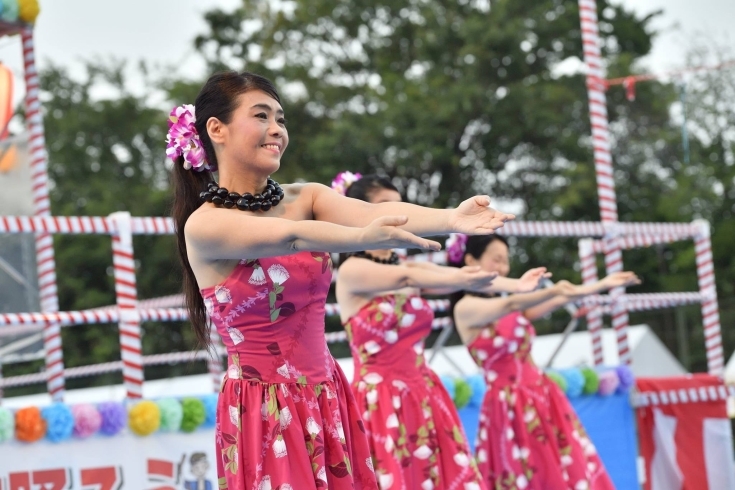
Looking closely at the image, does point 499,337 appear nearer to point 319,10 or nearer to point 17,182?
point 17,182

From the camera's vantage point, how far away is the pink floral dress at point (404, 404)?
3842 millimetres

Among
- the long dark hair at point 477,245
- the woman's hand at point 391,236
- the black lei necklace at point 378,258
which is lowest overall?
the woman's hand at point 391,236

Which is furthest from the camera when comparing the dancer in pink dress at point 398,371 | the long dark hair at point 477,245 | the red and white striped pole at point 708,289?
the red and white striped pole at point 708,289

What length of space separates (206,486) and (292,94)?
16.2 metres

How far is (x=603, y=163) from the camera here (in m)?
6.81

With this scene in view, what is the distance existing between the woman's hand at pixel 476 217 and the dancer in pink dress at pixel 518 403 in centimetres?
230

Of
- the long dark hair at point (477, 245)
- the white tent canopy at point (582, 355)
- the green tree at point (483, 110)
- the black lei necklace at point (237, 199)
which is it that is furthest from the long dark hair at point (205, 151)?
the green tree at point (483, 110)

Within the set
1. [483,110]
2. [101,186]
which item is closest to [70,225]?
[483,110]

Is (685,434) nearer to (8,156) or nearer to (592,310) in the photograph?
(592,310)

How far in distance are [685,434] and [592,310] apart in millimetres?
925

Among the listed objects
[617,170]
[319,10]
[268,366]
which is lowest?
[268,366]

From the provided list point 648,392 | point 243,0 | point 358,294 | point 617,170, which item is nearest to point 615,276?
point 358,294

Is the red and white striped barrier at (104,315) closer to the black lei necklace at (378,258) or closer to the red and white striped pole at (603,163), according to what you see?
the red and white striped pole at (603,163)

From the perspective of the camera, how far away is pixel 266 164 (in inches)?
103
